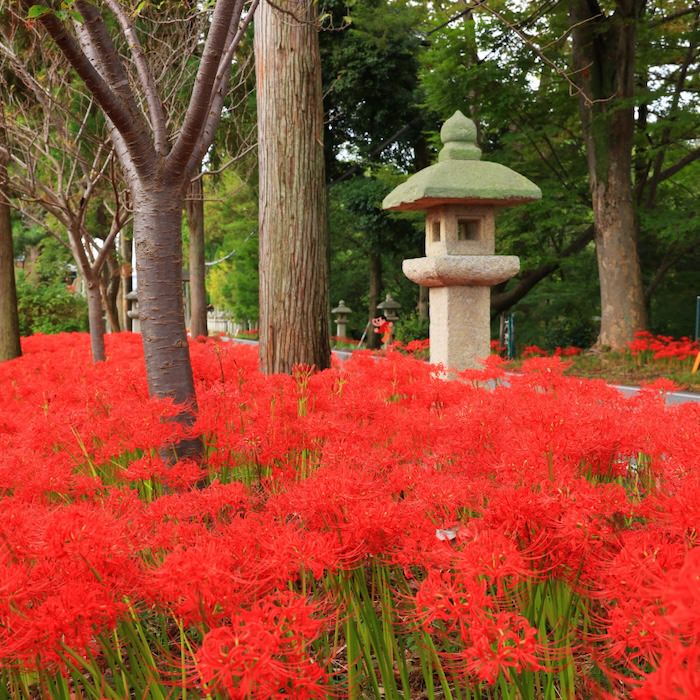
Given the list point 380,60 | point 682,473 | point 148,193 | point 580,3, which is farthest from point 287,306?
point 380,60

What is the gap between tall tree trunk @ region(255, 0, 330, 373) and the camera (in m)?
6.04

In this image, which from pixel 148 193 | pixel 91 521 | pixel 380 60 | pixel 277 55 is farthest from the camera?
pixel 380 60

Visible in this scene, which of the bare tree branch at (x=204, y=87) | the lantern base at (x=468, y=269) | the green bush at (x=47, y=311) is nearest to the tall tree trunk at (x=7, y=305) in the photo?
the lantern base at (x=468, y=269)

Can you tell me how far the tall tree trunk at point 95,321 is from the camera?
8.52 meters

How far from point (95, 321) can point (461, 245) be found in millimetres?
4445

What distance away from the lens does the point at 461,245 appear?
7590 millimetres

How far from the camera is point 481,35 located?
1580cm

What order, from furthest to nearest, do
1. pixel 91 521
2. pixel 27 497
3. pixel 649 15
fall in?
pixel 649 15, pixel 27 497, pixel 91 521

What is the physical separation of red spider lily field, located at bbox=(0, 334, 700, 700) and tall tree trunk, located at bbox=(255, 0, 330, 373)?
113 inches

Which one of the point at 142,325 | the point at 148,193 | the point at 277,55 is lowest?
the point at 142,325

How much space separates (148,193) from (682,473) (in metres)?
2.76

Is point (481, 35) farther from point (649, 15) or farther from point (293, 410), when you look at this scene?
point (293, 410)

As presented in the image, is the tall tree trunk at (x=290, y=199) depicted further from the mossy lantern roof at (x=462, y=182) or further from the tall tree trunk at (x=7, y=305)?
the tall tree trunk at (x=7, y=305)

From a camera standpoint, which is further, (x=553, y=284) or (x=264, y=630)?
(x=553, y=284)
